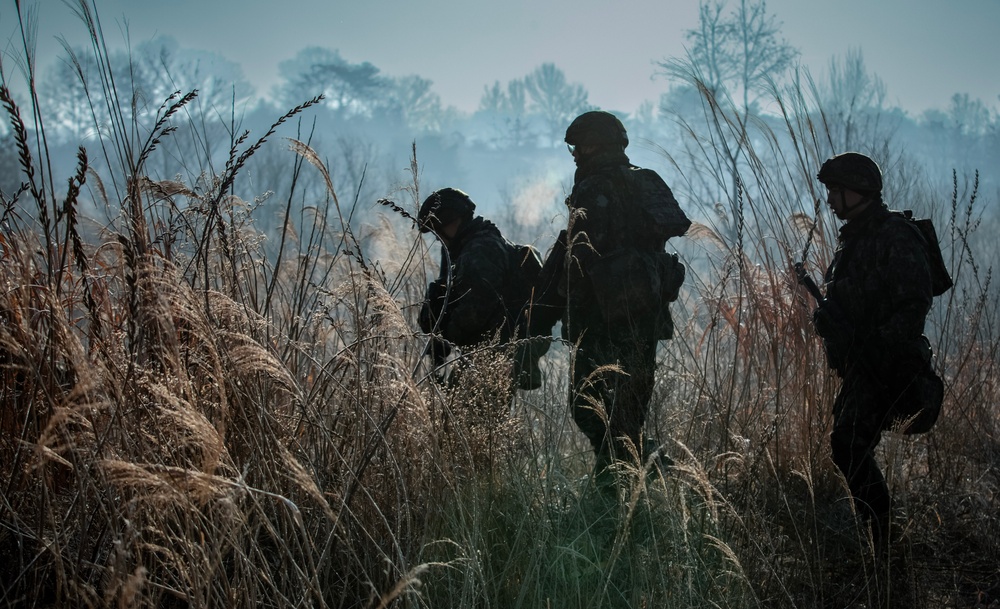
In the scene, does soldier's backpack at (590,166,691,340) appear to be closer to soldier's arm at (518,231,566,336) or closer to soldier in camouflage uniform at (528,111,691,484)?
soldier in camouflage uniform at (528,111,691,484)

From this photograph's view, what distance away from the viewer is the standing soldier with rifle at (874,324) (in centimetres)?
296

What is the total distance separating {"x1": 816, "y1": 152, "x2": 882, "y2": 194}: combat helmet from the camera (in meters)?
3.08

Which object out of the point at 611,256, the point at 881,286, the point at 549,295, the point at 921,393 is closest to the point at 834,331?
the point at 881,286

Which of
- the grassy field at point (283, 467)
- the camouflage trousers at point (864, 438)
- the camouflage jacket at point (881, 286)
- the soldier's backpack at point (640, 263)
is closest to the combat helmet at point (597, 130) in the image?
the soldier's backpack at point (640, 263)

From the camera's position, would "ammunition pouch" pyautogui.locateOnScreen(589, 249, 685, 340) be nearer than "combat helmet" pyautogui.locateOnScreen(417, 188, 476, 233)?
Yes

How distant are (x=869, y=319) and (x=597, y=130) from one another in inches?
61.1

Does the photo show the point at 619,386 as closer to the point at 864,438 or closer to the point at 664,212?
the point at 664,212

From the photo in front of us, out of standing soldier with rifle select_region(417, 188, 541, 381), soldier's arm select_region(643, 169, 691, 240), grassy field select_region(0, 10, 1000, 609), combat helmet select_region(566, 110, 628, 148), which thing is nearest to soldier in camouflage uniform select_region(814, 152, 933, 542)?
grassy field select_region(0, 10, 1000, 609)

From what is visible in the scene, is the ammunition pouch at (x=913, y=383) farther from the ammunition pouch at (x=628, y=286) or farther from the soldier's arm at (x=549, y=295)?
the soldier's arm at (x=549, y=295)

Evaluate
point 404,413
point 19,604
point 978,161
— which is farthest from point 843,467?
point 978,161

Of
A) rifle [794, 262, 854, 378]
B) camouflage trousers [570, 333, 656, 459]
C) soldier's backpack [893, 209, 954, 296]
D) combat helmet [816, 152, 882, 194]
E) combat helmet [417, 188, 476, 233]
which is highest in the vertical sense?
combat helmet [816, 152, 882, 194]

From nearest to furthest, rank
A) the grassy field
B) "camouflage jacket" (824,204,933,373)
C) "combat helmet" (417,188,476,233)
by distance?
the grassy field → "camouflage jacket" (824,204,933,373) → "combat helmet" (417,188,476,233)

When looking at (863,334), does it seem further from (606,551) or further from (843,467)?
(606,551)

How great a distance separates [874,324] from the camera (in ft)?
10.0
